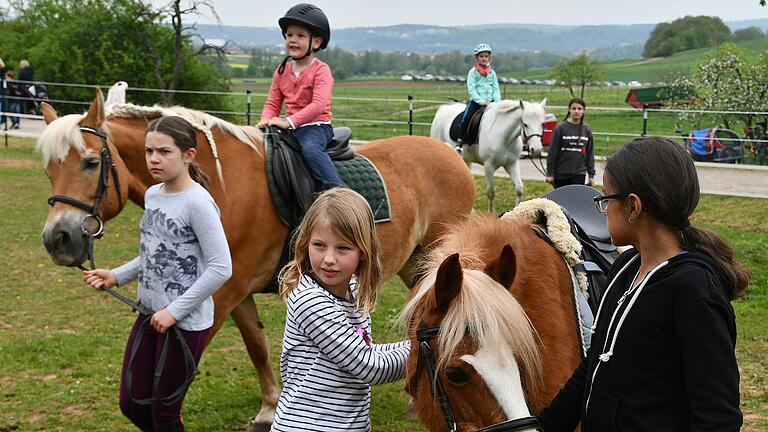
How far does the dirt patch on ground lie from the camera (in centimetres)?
1516

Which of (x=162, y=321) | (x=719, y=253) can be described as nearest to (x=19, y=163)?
(x=162, y=321)

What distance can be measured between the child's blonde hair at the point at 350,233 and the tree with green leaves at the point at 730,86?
1440cm

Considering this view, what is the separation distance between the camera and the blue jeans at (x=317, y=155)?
464 centimetres

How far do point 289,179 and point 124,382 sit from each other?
1667mm

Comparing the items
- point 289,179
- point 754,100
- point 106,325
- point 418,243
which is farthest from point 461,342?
point 754,100

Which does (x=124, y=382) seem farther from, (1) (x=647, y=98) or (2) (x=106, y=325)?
(1) (x=647, y=98)

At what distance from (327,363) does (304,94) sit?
2752mm

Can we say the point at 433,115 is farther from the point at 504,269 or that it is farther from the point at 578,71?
the point at 504,269

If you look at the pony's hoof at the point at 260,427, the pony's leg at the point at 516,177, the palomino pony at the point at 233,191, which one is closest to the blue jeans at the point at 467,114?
the pony's leg at the point at 516,177

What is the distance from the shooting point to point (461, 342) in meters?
2.09

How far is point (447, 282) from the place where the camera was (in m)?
2.10

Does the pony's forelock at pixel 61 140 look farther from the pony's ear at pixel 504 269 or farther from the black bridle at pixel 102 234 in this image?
the pony's ear at pixel 504 269

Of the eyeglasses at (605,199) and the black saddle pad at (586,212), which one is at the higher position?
the eyeglasses at (605,199)

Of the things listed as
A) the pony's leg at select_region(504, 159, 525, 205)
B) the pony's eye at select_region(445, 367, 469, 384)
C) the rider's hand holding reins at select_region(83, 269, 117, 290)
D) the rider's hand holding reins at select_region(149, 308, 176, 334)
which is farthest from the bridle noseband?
the pony's leg at select_region(504, 159, 525, 205)
